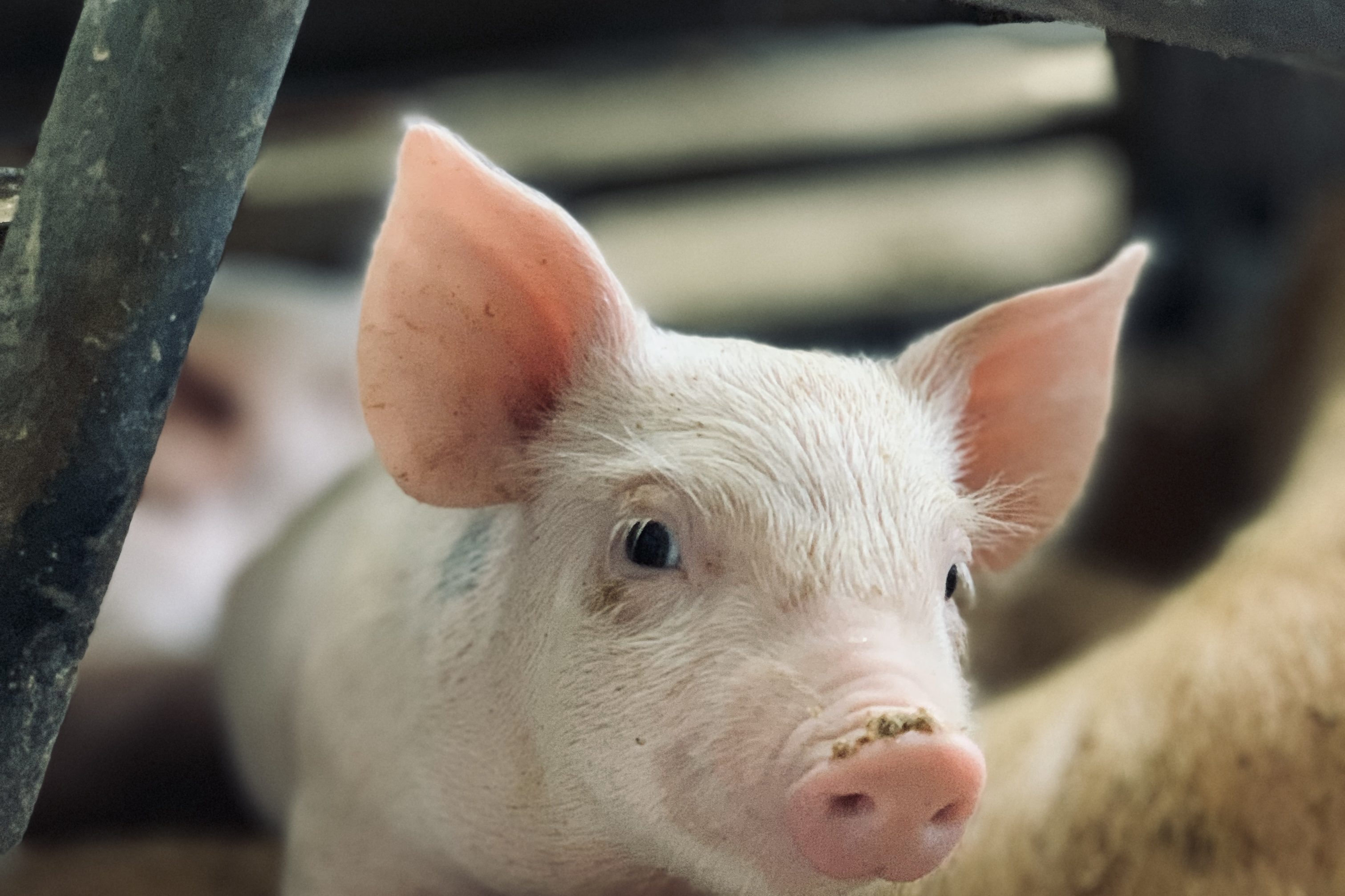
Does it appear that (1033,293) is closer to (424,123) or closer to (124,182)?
(424,123)

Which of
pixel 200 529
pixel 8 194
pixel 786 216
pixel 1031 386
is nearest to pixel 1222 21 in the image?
pixel 1031 386

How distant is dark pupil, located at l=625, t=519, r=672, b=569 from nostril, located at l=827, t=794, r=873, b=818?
0.24m

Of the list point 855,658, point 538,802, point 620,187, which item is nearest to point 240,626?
point 538,802

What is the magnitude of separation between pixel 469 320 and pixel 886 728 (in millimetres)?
485

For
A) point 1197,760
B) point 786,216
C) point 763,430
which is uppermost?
point 763,430

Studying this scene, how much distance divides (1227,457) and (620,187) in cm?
161

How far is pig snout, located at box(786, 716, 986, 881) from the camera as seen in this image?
876 mm

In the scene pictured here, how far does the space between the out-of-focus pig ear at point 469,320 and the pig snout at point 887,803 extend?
0.42 metres

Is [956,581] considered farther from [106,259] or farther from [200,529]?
[200,529]

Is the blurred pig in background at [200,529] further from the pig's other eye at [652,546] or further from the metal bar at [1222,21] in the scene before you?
the metal bar at [1222,21]

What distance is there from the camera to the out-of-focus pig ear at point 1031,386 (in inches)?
48.2

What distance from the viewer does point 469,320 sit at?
3.77 feet

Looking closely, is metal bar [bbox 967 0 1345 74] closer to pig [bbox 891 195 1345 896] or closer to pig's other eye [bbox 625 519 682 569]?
pig's other eye [bbox 625 519 682 569]

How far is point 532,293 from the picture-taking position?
116 centimetres
